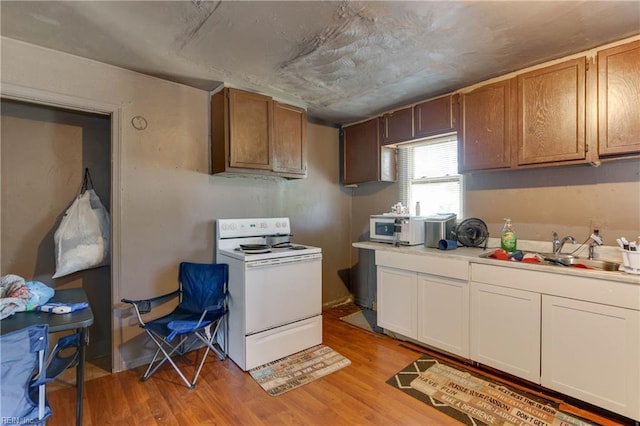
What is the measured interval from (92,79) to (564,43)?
338 centimetres

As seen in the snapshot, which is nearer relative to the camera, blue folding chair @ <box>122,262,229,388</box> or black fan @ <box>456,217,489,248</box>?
blue folding chair @ <box>122,262,229,388</box>

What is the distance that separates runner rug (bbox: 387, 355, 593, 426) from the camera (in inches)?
73.2

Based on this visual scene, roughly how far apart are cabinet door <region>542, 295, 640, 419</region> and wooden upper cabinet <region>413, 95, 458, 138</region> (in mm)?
1630

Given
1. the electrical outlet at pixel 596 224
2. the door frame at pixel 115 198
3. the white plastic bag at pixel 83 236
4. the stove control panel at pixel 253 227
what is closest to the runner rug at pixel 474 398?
the electrical outlet at pixel 596 224

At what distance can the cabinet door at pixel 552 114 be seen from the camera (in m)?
2.13

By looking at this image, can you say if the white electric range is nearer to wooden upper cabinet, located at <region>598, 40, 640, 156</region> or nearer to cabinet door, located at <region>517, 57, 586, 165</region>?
cabinet door, located at <region>517, 57, 586, 165</region>

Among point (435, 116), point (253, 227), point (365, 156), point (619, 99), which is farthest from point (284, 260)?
point (619, 99)

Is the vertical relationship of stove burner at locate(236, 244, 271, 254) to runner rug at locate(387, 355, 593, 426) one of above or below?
above

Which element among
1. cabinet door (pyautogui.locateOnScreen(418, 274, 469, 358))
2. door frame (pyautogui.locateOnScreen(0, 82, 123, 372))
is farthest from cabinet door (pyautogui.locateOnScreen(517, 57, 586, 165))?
door frame (pyautogui.locateOnScreen(0, 82, 123, 372))

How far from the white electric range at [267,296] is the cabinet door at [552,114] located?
6.44 feet

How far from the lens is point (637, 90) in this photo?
6.25 feet

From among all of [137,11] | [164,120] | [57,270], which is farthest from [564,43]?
[57,270]

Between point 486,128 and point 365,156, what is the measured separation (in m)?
1.38

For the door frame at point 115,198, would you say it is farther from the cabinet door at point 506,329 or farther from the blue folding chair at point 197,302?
the cabinet door at point 506,329
